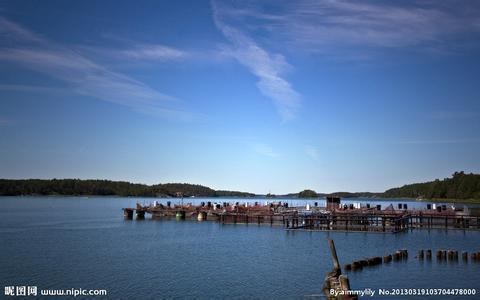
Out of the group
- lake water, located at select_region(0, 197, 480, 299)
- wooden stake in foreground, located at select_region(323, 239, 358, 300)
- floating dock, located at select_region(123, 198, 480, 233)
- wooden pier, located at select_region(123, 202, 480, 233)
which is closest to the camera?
wooden stake in foreground, located at select_region(323, 239, 358, 300)

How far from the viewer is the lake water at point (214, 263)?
92.1ft

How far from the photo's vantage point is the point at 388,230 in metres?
59.5

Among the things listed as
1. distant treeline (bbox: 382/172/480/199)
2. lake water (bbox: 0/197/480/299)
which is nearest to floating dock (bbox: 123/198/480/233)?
lake water (bbox: 0/197/480/299)

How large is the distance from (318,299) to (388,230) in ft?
122

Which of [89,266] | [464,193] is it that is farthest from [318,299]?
[464,193]

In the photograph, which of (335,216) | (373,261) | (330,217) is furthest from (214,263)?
(330,217)

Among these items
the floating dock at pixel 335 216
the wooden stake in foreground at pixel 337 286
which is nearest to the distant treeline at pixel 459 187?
the floating dock at pixel 335 216

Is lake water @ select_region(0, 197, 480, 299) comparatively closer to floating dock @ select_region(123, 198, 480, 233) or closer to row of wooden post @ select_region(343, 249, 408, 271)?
row of wooden post @ select_region(343, 249, 408, 271)

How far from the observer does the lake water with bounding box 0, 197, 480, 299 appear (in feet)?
92.1

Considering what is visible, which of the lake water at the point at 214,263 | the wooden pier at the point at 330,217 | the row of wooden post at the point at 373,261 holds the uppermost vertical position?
the wooden pier at the point at 330,217

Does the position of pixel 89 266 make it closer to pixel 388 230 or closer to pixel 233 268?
pixel 233 268

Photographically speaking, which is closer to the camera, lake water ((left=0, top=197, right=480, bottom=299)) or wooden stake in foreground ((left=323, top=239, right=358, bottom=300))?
wooden stake in foreground ((left=323, top=239, right=358, bottom=300))

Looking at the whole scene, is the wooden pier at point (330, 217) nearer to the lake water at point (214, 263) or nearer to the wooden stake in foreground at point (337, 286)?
the lake water at point (214, 263)

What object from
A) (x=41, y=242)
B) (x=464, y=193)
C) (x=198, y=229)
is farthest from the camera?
(x=464, y=193)
